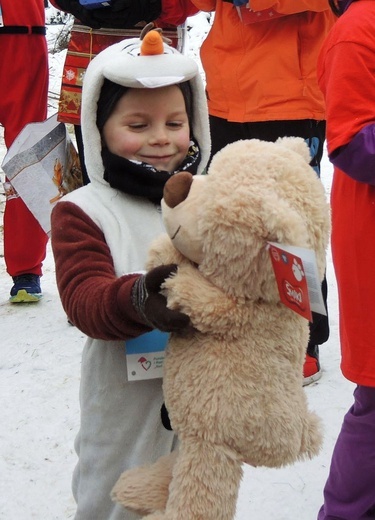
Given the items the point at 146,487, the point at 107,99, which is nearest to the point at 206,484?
the point at 146,487

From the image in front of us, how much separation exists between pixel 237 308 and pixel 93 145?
1.81 feet

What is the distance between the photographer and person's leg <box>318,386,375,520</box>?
2.06 metres

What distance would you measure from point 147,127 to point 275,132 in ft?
4.20

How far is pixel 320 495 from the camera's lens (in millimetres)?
2471

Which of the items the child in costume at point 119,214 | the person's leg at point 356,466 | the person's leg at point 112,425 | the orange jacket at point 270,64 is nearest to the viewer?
the child in costume at point 119,214

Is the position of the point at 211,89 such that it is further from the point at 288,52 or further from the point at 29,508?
the point at 29,508

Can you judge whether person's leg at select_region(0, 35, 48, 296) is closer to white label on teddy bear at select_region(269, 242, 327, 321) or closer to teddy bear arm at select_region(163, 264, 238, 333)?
teddy bear arm at select_region(163, 264, 238, 333)

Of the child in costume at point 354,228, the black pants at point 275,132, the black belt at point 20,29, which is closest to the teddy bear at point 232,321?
the child in costume at point 354,228

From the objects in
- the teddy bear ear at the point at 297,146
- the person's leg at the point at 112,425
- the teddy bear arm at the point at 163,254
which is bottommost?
the person's leg at the point at 112,425

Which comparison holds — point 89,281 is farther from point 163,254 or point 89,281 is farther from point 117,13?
point 117,13

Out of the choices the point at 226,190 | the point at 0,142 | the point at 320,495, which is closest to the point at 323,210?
the point at 226,190

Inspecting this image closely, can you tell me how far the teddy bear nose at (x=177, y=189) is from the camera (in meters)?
1.30

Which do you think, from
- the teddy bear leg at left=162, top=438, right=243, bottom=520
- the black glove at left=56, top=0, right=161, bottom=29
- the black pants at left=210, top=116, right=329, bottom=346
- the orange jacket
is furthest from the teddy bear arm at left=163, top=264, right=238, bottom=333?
the black glove at left=56, top=0, right=161, bottom=29

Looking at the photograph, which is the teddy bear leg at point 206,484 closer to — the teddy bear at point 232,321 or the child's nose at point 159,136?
the teddy bear at point 232,321
